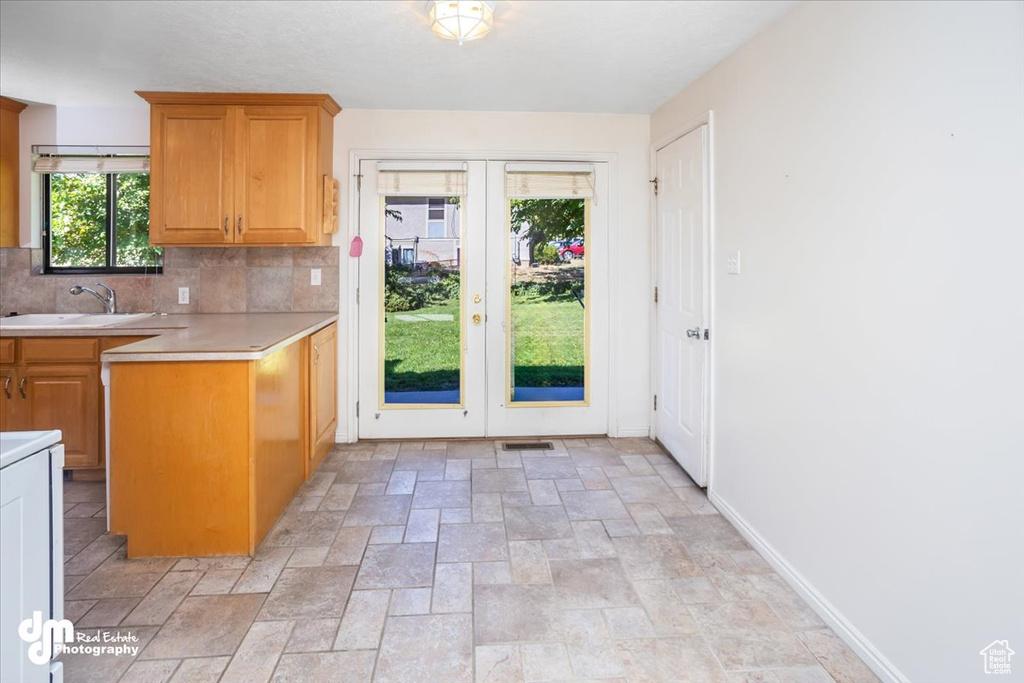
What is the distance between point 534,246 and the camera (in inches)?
157

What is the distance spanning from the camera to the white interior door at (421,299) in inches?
153

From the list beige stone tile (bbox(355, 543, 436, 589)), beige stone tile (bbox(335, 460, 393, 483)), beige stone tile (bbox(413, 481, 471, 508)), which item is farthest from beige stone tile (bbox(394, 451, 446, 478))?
beige stone tile (bbox(355, 543, 436, 589))

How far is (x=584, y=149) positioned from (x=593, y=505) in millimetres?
2478

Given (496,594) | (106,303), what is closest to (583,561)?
(496,594)

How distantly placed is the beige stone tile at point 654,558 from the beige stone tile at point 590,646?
353 mm

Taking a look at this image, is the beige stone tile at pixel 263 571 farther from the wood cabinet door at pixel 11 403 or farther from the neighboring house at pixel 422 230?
the neighboring house at pixel 422 230

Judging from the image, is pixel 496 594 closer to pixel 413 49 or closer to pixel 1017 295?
pixel 1017 295

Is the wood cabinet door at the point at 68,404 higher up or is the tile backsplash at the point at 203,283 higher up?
the tile backsplash at the point at 203,283

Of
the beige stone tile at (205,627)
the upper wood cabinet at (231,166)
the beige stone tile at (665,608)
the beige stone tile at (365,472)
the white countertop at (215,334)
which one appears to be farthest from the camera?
the upper wood cabinet at (231,166)

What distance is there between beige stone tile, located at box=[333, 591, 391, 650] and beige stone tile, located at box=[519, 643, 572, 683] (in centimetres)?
51

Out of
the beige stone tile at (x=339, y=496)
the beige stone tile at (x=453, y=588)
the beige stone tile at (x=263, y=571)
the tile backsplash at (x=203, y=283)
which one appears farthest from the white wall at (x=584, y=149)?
the beige stone tile at (x=453, y=588)

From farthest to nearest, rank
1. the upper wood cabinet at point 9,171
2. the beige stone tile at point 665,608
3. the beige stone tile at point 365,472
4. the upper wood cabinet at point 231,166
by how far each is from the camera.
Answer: the upper wood cabinet at point 9,171 < the upper wood cabinet at point 231,166 < the beige stone tile at point 365,472 < the beige stone tile at point 665,608

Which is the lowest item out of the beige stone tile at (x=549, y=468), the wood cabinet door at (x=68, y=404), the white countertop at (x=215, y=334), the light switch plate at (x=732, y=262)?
the beige stone tile at (x=549, y=468)

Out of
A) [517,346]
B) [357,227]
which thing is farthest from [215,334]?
[517,346]
